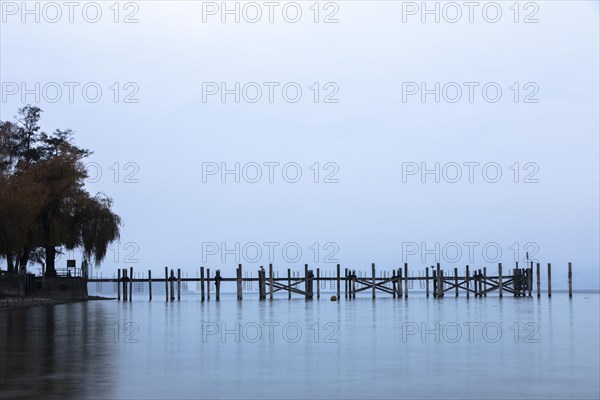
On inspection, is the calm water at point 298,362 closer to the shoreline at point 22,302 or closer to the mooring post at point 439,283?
the shoreline at point 22,302

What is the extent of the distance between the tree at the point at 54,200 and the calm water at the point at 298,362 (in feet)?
90.8

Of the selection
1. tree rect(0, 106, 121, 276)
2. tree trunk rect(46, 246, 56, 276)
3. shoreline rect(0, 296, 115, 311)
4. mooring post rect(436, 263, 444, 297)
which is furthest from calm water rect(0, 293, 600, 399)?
mooring post rect(436, 263, 444, 297)

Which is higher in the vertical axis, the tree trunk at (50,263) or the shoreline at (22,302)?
the tree trunk at (50,263)

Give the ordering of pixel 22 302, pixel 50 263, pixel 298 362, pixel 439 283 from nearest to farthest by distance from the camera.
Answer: pixel 298 362 < pixel 22 302 < pixel 50 263 < pixel 439 283

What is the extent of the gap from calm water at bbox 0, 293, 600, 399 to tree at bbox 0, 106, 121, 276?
2767 cm

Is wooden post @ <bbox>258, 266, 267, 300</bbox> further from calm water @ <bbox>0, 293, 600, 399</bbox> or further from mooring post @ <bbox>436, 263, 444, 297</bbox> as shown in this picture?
calm water @ <bbox>0, 293, 600, 399</bbox>

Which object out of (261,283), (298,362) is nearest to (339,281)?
(261,283)

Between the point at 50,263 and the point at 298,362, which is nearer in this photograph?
the point at 298,362

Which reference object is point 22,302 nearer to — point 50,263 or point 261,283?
point 50,263

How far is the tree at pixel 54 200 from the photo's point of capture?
2120 inches

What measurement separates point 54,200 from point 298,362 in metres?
42.3

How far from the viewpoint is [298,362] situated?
17.1m

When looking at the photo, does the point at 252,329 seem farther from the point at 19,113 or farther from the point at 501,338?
the point at 19,113

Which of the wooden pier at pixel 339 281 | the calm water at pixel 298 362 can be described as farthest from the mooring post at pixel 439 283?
the calm water at pixel 298 362
